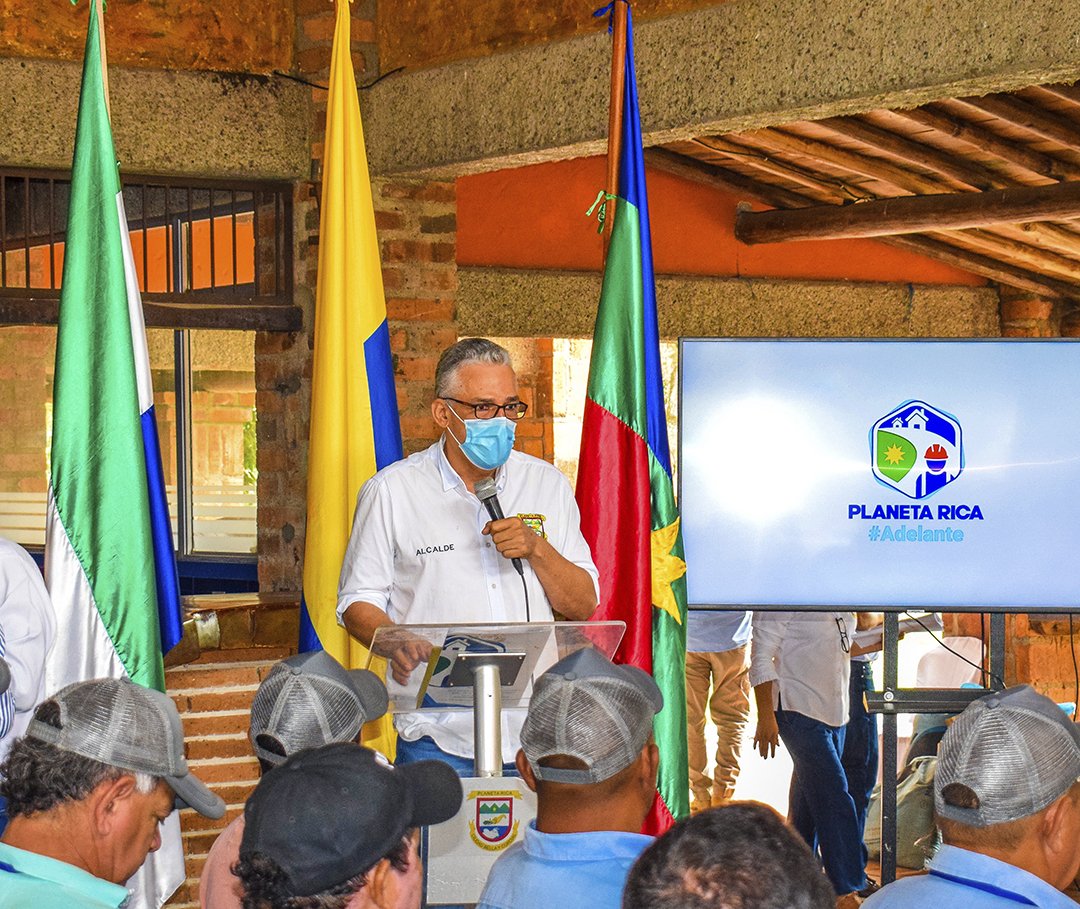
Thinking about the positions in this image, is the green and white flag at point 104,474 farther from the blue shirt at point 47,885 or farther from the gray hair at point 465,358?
the blue shirt at point 47,885

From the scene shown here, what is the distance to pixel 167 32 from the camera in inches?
192

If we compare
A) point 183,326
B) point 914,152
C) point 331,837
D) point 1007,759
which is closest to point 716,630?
point 183,326

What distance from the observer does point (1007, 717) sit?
2078 mm

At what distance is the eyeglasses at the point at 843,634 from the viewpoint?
491 cm

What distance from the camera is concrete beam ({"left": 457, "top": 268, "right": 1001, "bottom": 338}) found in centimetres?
691

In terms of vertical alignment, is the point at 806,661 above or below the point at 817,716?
above

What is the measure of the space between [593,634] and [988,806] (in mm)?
840

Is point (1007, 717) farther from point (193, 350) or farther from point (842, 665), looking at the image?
point (193, 350)

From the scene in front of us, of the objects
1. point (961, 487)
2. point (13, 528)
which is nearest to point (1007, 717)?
point (961, 487)

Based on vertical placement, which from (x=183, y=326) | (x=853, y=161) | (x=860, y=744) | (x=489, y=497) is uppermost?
(x=853, y=161)

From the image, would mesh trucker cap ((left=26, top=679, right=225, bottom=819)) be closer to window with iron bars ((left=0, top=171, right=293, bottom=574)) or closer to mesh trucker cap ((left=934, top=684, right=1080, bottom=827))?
mesh trucker cap ((left=934, top=684, right=1080, bottom=827))

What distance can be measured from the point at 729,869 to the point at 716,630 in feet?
14.6

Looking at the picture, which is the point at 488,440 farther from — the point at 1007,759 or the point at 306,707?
the point at 1007,759

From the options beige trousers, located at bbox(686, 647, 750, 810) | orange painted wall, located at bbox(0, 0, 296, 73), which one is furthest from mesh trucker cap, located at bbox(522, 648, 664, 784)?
beige trousers, located at bbox(686, 647, 750, 810)
